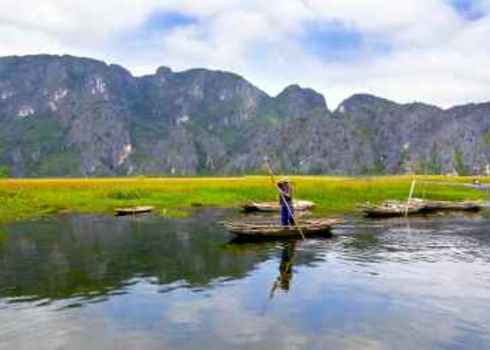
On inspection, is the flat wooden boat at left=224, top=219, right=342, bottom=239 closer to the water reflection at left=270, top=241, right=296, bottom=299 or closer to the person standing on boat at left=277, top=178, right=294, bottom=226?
the person standing on boat at left=277, top=178, right=294, bottom=226

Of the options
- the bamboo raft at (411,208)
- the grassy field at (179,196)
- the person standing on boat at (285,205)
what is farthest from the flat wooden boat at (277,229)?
the grassy field at (179,196)

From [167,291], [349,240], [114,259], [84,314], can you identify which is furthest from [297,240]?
[84,314]

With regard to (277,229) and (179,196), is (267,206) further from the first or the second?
(277,229)

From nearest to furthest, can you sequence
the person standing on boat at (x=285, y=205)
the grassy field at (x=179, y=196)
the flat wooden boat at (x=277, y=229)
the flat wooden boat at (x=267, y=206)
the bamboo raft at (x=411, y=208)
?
the flat wooden boat at (x=277, y=229), the person standing on boat at (x=285, y=205), the bamboo raft at (x=411, y=208), the flat wooden boat at (x=267, y=206), the grassy field at (x=179, y=196)

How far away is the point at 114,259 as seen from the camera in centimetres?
2719

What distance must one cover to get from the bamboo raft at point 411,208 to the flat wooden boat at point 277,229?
13130mm

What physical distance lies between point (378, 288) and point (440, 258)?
8.00 m

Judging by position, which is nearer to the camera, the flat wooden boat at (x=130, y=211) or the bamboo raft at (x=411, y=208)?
the bamboo raft at (x=411, y=208)

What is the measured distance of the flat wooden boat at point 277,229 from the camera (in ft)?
105

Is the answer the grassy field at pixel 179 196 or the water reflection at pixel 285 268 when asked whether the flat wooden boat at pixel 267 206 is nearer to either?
the grassy field at pixel 179 196

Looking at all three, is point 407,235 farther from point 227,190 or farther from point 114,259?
point 227,190

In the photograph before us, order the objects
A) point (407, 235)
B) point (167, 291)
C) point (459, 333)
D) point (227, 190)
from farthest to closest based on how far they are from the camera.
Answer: point (227, 190), point (407, 235), point (167, 291), point (459, 333)

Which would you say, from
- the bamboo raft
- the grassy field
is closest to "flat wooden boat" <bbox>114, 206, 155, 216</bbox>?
the grassy field

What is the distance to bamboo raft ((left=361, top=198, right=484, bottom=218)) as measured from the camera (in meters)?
47.2
